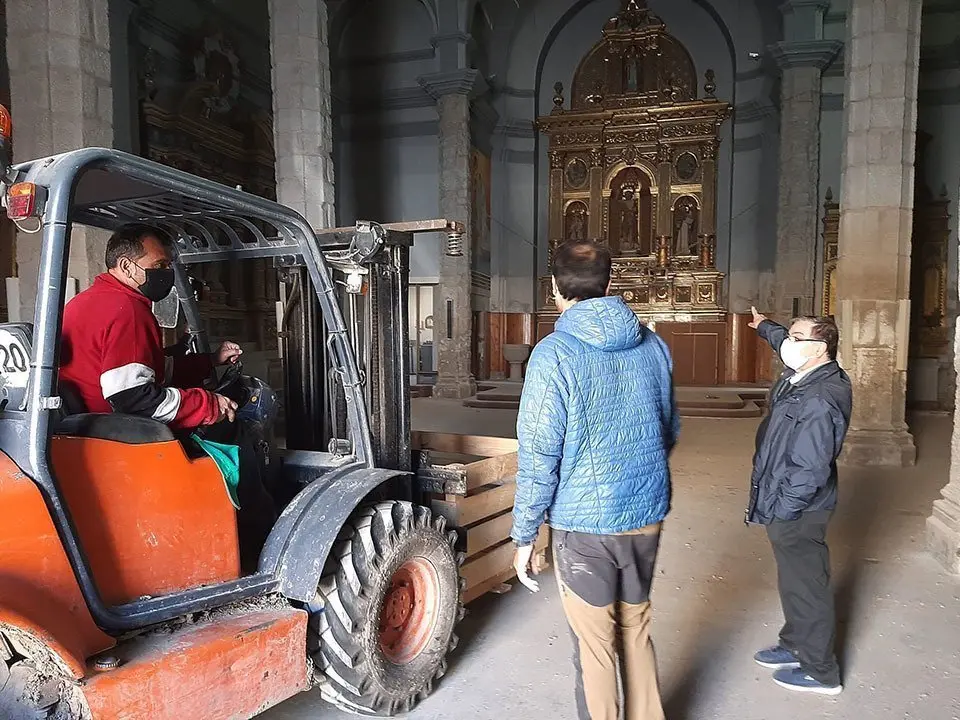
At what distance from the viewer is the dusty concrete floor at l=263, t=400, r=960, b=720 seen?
3.14 meters

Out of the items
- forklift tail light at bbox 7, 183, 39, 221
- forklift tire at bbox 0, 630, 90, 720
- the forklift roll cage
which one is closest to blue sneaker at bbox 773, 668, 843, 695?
the forklift roll cage

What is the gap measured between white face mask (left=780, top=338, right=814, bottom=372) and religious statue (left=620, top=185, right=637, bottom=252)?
1548 cm

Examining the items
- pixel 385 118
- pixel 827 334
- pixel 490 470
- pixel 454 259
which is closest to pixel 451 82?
pixel 385 118

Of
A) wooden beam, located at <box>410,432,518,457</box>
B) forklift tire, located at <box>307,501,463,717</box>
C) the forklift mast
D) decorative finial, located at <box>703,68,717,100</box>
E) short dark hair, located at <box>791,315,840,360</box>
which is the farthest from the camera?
decorative finial, located at <box>703,68,717,100</box>

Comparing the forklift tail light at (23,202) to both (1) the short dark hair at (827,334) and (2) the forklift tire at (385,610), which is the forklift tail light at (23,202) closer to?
(2) the forklift tire at (385,610)

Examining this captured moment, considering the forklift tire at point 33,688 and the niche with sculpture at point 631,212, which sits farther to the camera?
the niche with sculpture at point 631,212

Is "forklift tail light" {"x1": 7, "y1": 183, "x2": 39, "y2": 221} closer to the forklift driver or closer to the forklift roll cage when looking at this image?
the forklift roll cage

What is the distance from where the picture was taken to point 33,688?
197 cm

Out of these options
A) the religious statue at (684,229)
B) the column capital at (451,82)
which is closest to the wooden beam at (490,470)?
the column capital at (451,82)

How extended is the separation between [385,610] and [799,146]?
45.9ft

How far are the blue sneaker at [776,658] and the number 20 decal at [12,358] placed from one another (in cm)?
356

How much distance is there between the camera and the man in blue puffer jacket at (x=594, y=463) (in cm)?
228

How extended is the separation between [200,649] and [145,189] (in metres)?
1.76

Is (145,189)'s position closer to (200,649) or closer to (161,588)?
(161,588)
